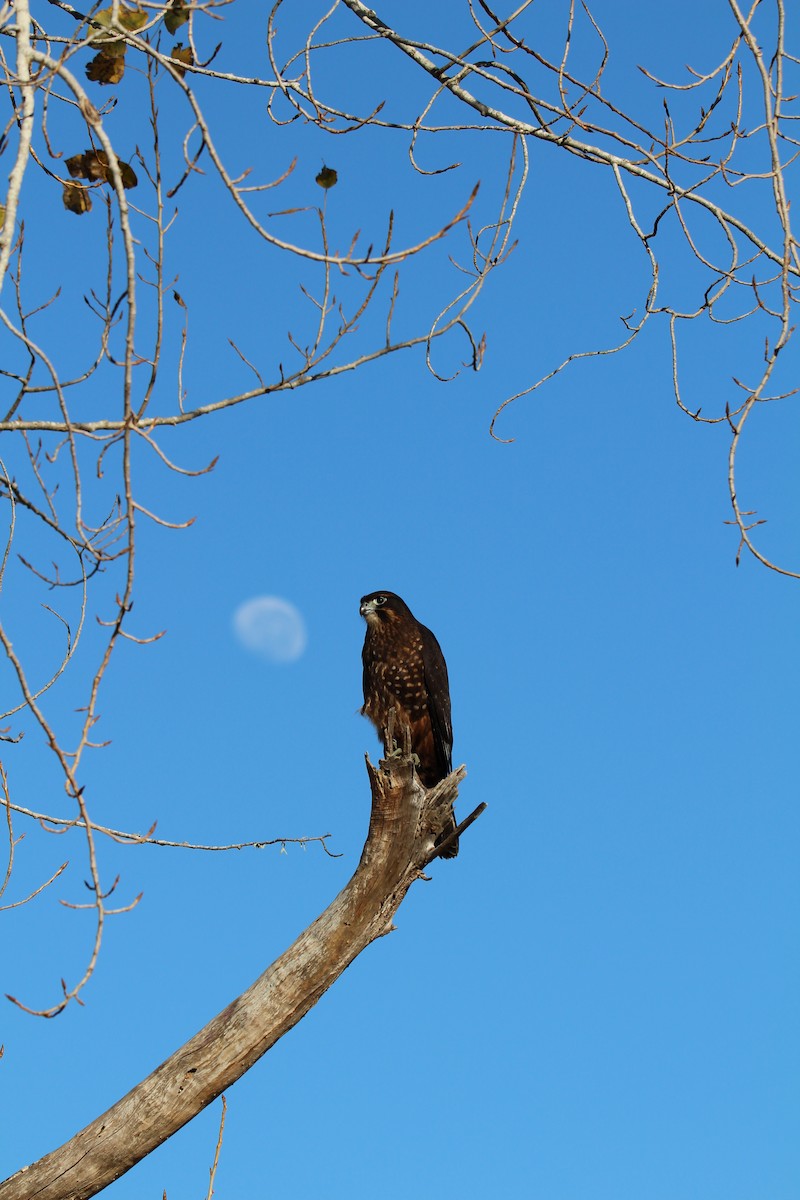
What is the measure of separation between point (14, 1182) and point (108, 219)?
2.82 meters

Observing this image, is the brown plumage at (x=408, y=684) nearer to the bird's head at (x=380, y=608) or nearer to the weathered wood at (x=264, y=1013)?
the bird's head at (x=380, y=608)

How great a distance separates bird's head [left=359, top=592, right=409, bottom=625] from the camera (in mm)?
6934

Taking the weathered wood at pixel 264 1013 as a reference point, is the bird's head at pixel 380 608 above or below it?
above

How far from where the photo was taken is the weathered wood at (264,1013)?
3602 mm

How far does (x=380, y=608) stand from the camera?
6.97m

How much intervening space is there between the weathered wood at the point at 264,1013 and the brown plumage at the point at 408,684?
2390mm

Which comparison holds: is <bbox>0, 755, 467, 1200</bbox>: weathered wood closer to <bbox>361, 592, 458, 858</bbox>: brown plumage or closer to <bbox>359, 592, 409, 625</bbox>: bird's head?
<bbox>361, 592, 458, 858</bbox>: brown plumage

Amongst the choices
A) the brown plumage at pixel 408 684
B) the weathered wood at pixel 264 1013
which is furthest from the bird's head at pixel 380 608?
the weathered wood at pixel 264 1013

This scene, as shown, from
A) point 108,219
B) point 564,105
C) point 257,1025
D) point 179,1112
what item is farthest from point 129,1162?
point 564,105

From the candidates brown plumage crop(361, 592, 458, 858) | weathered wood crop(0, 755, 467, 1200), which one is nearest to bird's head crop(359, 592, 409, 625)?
brown plumage crop(361, 592, 458, 858)

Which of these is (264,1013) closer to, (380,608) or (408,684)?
(408,684)

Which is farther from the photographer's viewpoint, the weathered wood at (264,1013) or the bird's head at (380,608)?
the bird's head at (380,608)

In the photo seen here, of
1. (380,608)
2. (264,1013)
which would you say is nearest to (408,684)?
(380,608)

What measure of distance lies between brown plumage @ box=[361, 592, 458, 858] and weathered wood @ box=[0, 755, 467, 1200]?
2.39m
